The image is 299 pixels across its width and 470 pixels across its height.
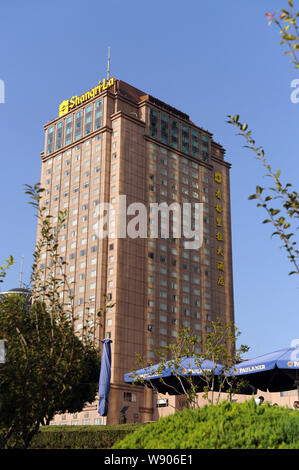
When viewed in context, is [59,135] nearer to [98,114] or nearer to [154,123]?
[98,114]

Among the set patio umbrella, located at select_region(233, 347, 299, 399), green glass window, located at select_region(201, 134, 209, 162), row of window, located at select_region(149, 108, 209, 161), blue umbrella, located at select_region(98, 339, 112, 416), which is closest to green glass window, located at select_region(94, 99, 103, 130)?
row of window, located at select_region(149, 108, 209, 161)

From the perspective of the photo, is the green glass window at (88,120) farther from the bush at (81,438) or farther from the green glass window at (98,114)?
the bush at (81,438)

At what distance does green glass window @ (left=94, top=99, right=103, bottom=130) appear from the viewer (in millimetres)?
92125

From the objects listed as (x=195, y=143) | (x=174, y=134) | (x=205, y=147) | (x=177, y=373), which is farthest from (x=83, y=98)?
(x=177, y=373)

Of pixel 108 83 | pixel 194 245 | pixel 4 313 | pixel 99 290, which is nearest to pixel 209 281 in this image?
pixel 194 245

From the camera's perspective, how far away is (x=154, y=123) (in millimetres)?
95000

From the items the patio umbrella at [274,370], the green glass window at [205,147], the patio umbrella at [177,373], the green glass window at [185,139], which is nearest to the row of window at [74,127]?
the green glass window at [185,139]

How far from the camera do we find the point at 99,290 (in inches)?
3196

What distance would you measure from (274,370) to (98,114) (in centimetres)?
7618

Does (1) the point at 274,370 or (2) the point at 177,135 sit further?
(2) the point at 177,135

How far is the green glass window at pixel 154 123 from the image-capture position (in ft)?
310

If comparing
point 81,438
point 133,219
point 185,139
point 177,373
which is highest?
point 185,139

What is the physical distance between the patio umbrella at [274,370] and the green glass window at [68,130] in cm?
7879
